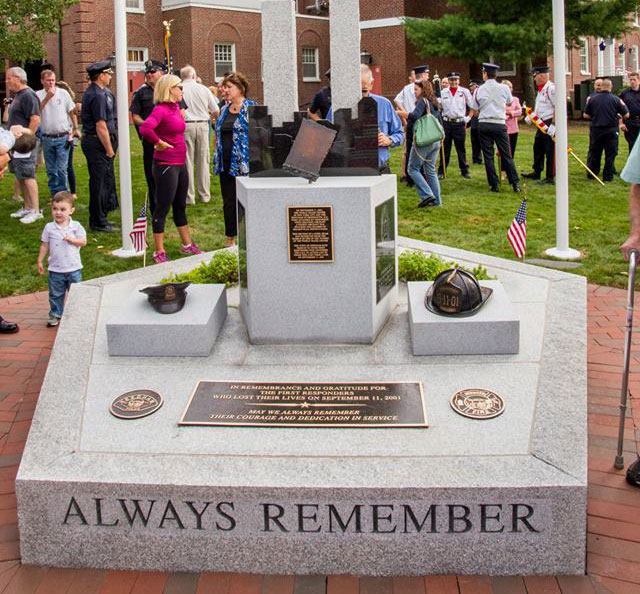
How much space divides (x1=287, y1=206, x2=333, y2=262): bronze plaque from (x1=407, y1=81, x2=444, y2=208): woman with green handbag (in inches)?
279

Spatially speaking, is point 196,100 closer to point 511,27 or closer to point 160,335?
point 160,335

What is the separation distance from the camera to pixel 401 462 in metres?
3.68

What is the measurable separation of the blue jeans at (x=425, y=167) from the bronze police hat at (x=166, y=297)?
735 centimetres

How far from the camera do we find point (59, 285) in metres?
7.00

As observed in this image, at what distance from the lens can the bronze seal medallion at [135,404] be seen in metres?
4.17

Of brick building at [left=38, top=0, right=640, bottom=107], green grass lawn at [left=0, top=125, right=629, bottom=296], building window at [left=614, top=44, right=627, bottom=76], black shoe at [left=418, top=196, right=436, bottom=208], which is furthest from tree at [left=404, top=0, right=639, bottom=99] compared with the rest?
building window at [left=614, top=44, right=627, bottom=76]

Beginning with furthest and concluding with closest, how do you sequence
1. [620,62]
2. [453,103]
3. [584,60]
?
[620,62], [584,60], [453,103]

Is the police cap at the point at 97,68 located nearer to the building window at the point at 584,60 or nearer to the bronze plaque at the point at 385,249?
the bronze plaque at the point at 385,249

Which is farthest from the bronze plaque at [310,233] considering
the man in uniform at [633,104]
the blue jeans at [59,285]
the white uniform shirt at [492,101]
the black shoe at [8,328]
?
the man in uniform at [633,104]

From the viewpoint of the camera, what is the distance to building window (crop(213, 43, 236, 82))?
3572 cm

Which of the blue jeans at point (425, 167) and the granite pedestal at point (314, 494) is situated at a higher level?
the blue jeans at point (425, 167)

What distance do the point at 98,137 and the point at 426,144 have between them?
449 cm

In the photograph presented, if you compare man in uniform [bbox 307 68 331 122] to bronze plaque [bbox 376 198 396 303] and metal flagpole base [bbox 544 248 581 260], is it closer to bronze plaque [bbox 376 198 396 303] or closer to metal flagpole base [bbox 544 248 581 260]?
metal flagpole base [bbox 544 248 581 260]

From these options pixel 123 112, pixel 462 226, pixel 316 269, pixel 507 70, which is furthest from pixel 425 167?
pixel 507 70
